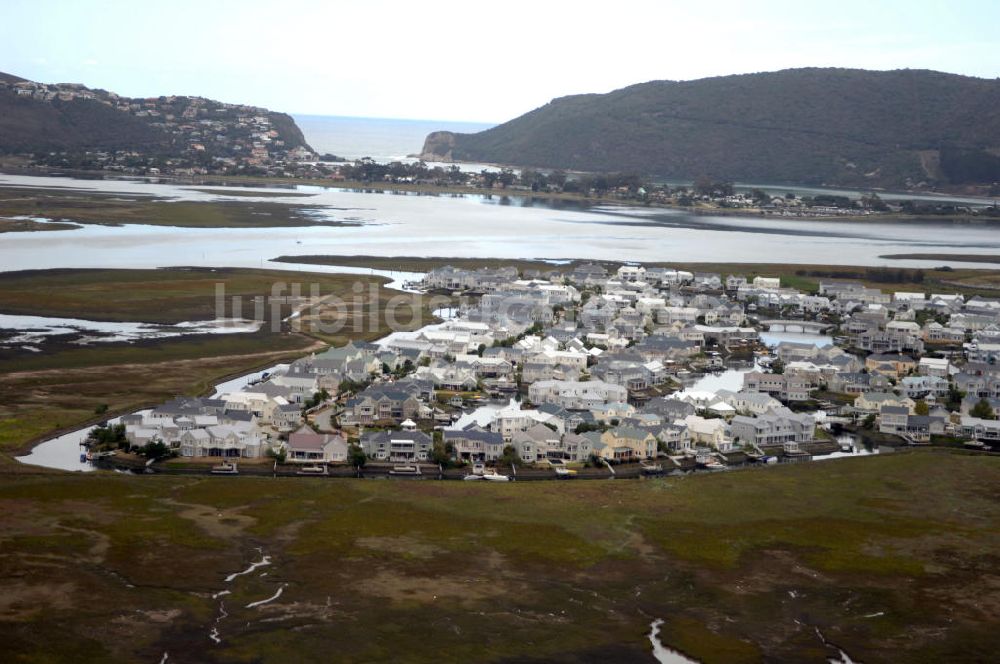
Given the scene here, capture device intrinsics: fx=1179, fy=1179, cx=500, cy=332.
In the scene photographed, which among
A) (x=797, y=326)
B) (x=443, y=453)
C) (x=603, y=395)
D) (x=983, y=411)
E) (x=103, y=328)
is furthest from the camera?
(x=797, y=326)

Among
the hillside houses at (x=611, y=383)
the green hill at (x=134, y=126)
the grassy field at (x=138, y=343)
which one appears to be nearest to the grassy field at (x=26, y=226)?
the grassy field at (x=138, y=343)

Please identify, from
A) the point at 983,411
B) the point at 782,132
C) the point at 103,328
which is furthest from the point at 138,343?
the point at 782,132

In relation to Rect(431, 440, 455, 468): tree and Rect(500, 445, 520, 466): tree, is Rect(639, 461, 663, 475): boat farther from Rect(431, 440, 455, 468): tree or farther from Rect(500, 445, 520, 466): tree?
Rect(431, 440, 455, 468): tree

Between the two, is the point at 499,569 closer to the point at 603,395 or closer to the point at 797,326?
the point at 603,395

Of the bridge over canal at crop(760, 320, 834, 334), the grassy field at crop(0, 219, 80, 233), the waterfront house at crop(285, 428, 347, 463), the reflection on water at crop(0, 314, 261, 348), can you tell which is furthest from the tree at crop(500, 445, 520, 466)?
the grassy field at crop(0, 219, 80, 233)

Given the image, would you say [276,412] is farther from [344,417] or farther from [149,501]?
[149,501]
